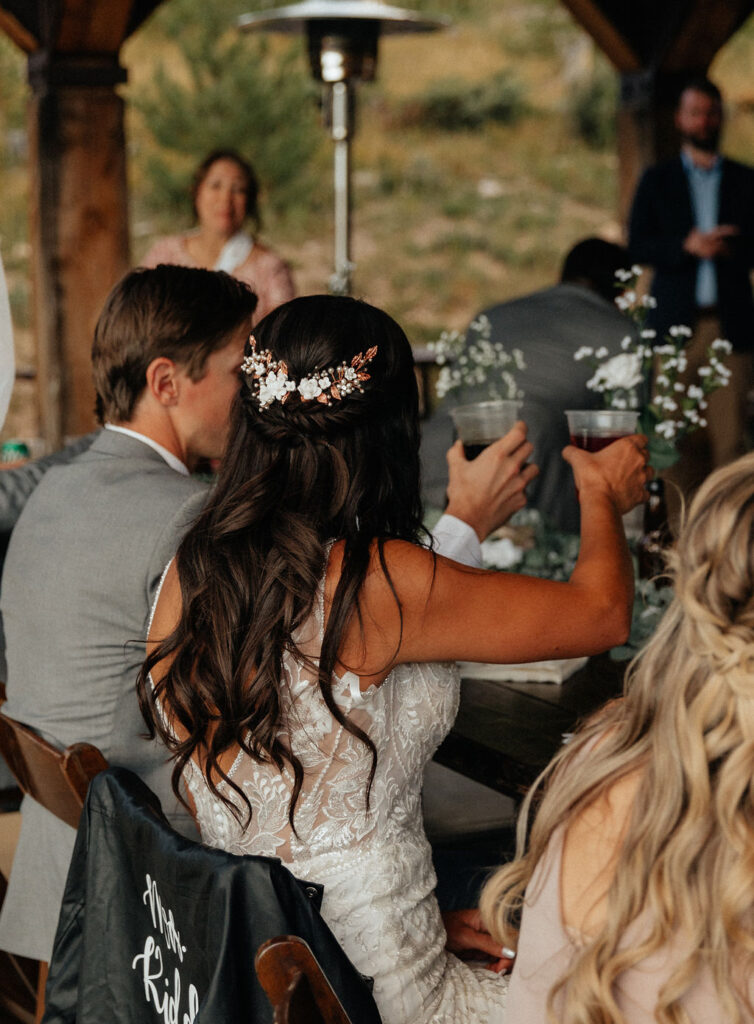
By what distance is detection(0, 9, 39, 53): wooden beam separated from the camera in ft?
15.5

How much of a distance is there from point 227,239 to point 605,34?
2.21m

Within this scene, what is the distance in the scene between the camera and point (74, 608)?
168 cm

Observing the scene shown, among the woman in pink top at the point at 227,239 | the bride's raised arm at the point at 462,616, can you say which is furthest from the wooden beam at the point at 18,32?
the bride's raised arm at the point at 462,616

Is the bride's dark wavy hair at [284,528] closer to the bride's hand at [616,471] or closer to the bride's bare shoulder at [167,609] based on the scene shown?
the bride's bare shoulder at [167,609]

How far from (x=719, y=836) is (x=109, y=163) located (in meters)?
4.55

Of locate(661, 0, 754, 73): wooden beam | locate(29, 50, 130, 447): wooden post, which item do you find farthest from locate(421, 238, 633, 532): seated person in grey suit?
locate(661, 0, 754, 73): wooden beam

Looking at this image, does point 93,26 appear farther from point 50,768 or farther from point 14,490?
point 50,768

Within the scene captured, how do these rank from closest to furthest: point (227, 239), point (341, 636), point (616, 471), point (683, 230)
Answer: point (341, 636), point (616, 471), point (227, 239), point (683, 230)

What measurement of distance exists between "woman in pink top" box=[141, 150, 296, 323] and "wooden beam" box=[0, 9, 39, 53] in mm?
984

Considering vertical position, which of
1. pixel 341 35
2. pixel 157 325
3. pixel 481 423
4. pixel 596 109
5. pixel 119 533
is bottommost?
pixel 119 533

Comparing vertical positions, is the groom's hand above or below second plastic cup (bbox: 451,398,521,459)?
below

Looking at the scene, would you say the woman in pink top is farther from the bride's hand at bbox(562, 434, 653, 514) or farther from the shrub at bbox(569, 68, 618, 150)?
the shrub at bbox(569, 68, 618, 150)

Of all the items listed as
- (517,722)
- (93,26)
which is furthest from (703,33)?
(517,722)

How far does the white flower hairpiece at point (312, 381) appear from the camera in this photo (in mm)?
1296
